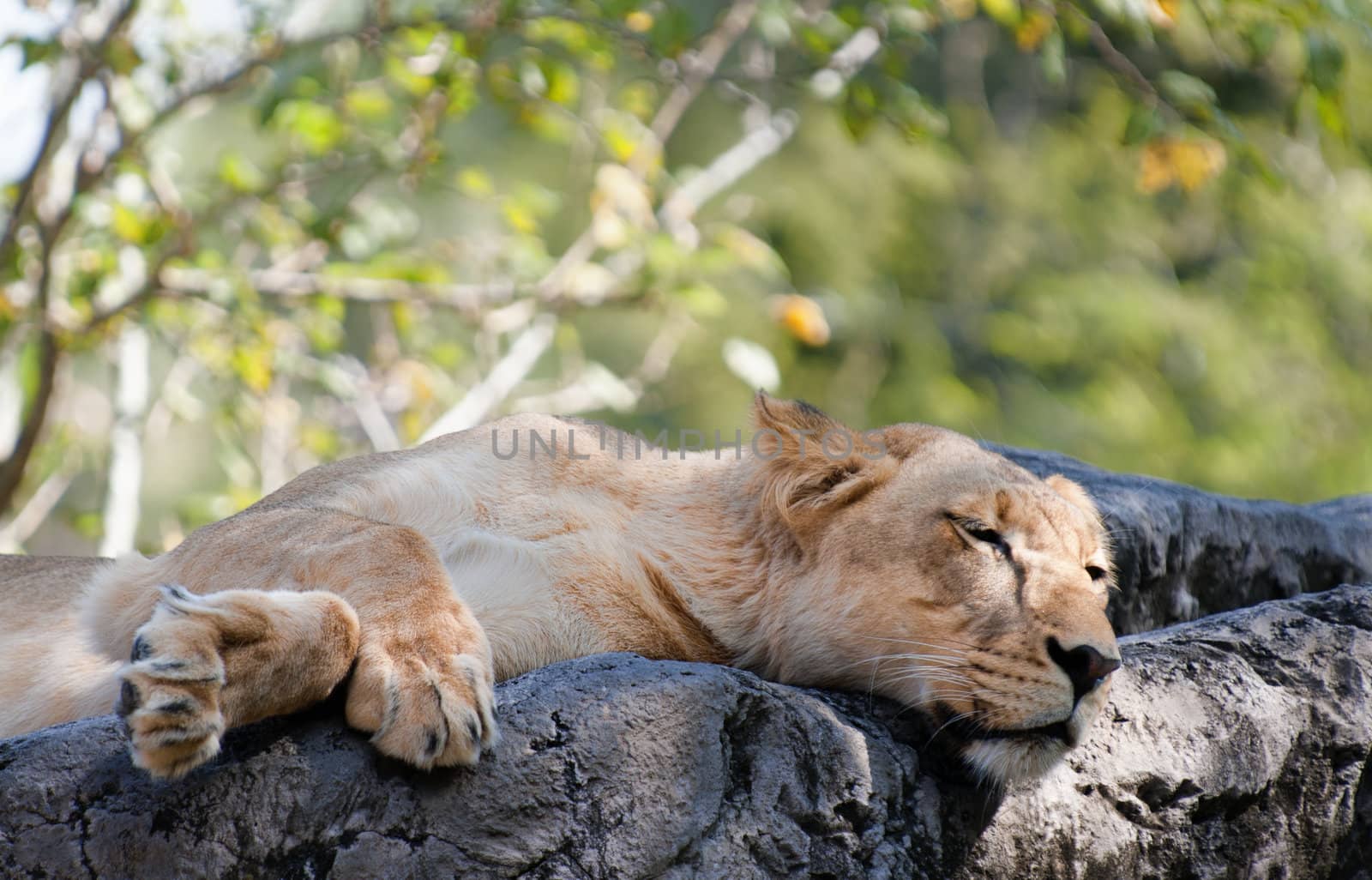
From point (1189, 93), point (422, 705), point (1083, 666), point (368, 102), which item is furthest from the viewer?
point (368, 102)

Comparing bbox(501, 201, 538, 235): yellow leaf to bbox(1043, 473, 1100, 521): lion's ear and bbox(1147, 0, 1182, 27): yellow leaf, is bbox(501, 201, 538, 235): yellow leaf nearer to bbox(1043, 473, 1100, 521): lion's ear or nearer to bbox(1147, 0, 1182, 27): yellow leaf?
bbox(1147, 0, 1182, 27): yellow leaf

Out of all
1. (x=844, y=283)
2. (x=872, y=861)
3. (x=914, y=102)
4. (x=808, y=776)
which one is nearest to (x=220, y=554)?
(x=808, y=776)

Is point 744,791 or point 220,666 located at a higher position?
point 220,666

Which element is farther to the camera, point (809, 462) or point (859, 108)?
point (859, 108)

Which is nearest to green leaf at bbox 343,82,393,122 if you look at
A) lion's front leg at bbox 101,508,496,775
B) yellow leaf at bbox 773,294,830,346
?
yellow leaf at bbox 773,294,830,346

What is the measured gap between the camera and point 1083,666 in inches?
96.7

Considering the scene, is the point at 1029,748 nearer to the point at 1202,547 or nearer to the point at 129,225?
the point at 1202,547

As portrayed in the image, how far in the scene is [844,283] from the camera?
500 inches

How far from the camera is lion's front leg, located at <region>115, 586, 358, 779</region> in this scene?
72.6 inches

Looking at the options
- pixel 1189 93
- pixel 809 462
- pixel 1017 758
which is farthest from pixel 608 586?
pixel 1189 93

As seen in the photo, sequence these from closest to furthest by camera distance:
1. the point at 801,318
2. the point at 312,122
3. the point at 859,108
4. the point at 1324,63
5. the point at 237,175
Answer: the point at 1324,63
the point at 859,108
the point at 312,122
the point at 237,175
the point at 801,318

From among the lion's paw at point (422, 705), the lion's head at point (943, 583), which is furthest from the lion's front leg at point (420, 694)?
the lion's head at point (943, 583)

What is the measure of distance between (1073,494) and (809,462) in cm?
71

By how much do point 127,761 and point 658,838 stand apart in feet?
2.77
